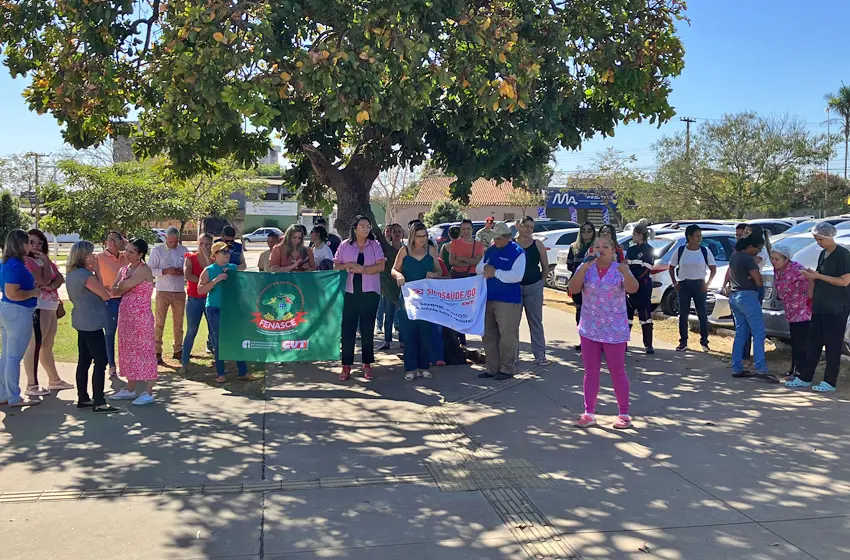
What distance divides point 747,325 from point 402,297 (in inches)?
159

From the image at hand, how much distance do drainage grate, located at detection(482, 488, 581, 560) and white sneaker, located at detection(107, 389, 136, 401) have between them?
4.32 meters

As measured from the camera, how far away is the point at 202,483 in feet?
18.0

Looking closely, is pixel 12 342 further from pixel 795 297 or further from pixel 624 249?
pixel 624 249

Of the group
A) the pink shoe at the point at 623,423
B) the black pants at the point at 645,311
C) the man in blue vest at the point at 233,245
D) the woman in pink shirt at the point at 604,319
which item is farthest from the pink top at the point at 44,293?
the black pants at the point at 645,311

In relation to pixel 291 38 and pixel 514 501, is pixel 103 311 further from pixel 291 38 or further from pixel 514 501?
pixel 514 501

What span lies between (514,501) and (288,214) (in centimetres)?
6727

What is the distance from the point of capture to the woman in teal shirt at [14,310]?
7.27 meters

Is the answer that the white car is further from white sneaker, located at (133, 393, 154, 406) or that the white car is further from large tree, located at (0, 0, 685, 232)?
white sneaker, located at (133, 393, 154, 406)

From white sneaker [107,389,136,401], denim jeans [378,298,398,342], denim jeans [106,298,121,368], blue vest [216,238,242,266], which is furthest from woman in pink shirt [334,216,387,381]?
denim jeans [106,298,121,368]

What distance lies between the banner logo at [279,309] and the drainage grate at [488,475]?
3.57 m

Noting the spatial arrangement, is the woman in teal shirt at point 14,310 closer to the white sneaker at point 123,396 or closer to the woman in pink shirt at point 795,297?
the white sneaker at point 123,396

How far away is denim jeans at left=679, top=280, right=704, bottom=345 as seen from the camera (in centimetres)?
1068

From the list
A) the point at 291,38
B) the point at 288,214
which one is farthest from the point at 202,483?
the point at 288,214

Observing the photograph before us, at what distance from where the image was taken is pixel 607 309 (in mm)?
6812
